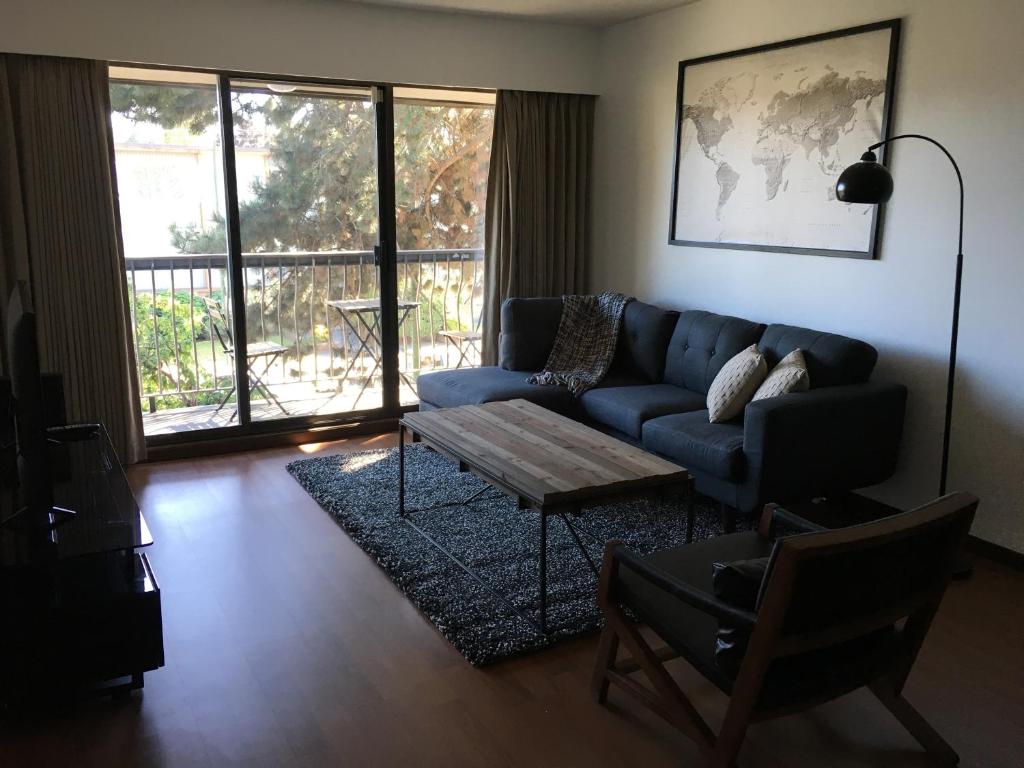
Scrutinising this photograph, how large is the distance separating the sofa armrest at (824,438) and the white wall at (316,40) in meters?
2.89

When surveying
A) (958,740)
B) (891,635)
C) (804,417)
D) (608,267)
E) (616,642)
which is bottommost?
(958,740)

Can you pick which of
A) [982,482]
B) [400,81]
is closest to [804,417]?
[982,482]

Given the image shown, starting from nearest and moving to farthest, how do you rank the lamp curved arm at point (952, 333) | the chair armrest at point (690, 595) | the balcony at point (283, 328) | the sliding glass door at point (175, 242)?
the chair armrest at point (690, 595) → the lamp curved arm at point (952, 333) → the sliding glass door at point (175, 242) → the balcony at point (283, 328)

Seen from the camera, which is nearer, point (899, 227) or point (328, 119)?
point (899, 227)

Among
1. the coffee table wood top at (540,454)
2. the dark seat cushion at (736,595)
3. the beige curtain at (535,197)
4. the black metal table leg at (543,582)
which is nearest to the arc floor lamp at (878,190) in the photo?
the coffee table wood top at (540,454)

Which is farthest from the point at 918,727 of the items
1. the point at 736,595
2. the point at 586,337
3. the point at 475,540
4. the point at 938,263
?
the point at 586,337

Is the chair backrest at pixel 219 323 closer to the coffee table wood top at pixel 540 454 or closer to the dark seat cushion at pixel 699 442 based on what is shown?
the coffee table wood top at pixel 540 454

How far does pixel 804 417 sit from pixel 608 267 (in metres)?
2.49

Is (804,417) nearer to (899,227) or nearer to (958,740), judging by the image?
(899,227)

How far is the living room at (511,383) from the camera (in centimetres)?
231

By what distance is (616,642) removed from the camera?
246cm

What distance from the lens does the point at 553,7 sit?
191 inches

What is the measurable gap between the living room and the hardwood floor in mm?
14

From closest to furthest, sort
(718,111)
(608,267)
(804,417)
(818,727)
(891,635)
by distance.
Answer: (891,635) → (818,727) → (804,417) → (718,111) → (608,267)
